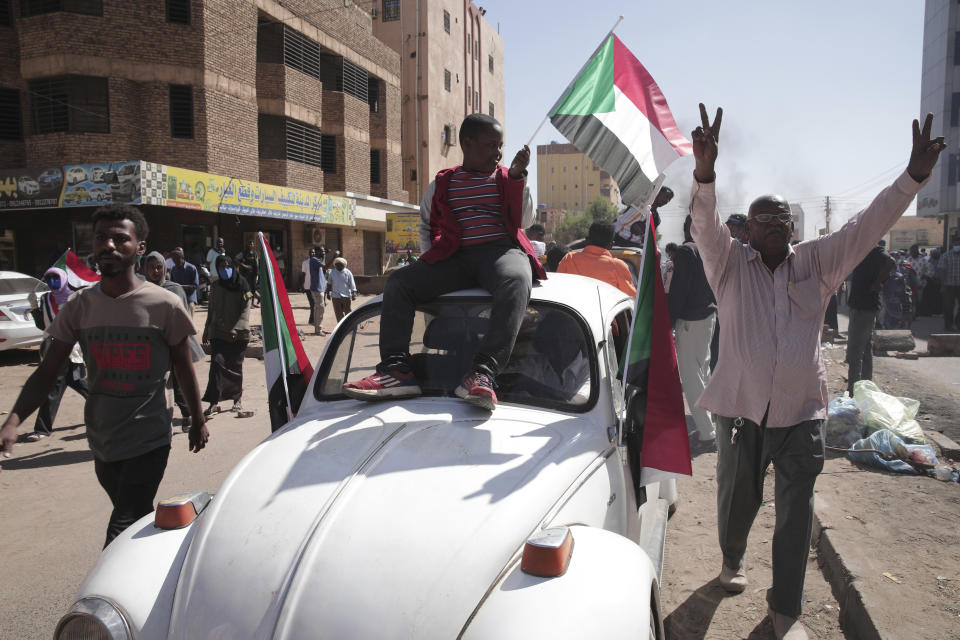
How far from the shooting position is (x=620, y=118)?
5.25 m

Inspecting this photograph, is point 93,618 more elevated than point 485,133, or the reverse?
point 485,133

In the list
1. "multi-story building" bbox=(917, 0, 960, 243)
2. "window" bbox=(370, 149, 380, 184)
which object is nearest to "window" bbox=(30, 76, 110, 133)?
"window" bbox=(370, 149, 380, 184)

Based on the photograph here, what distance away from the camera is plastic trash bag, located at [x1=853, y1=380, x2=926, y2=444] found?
18.2 ft

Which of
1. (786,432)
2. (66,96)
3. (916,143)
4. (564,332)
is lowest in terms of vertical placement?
(786,432)

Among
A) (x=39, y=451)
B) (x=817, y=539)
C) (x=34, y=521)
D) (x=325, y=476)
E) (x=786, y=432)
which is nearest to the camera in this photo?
(x=325, y=476)

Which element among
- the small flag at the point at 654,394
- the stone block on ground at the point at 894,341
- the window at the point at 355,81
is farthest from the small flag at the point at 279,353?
the window at the point at 355,81

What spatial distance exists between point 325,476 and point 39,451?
5810 millimetres

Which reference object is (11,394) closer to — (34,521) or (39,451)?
(39,451)

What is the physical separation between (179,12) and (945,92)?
41434 mm

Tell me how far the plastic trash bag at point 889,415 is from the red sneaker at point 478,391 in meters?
4.47

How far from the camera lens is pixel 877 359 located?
37.3 ft

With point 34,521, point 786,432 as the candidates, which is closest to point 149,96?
point 34,521

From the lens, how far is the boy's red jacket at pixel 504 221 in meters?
3.30

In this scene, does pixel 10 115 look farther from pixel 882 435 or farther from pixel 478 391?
pixel 882 435
